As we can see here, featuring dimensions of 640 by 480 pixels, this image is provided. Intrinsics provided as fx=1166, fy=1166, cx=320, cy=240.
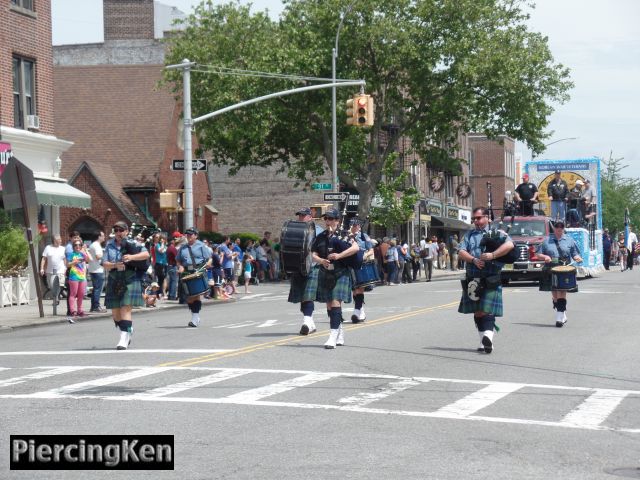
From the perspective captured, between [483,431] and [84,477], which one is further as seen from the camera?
[483,431]

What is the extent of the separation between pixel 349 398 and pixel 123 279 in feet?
20.1

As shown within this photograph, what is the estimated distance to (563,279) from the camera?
20000 mm

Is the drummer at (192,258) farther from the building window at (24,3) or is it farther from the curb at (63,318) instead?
the building window at (24,3)

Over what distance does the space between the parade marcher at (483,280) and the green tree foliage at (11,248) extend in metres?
17.0

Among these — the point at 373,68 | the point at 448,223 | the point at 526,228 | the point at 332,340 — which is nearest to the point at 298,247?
the point at 332,340

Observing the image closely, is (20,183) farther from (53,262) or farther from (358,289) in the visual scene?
(358,289)

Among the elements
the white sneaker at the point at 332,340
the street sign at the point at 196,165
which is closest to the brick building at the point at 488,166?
the street sign at the point at 196,165

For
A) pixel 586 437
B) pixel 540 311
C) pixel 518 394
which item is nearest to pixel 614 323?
pixel 540 311

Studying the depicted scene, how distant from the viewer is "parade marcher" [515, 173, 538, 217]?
3753cm

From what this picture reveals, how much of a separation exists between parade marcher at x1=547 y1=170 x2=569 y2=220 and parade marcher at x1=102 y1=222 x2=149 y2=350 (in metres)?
26.5

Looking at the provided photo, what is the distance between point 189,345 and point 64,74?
146 feet

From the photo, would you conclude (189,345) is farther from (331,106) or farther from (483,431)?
(331,106)

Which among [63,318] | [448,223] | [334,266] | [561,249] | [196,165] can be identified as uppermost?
[196,165]

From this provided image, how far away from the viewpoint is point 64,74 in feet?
193
